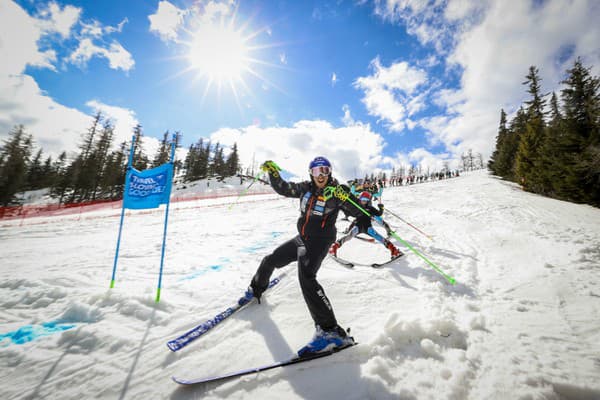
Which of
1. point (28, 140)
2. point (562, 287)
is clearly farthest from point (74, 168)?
point (562, 287)

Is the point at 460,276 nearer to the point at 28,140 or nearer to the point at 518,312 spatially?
the point at 518,312

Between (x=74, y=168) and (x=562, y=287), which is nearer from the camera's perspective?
(x=562, y=287)

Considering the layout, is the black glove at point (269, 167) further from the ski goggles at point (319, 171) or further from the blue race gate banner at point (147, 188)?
the blue race gate banner at point (147, 188)

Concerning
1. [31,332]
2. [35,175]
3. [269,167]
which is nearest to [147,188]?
[31,332]

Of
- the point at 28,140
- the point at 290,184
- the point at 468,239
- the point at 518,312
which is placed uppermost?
the point at 28,140

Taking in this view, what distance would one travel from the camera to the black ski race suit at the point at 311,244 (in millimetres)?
2826

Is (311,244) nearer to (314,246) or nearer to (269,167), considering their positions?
(314,246)

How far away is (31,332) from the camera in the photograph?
2.86 m

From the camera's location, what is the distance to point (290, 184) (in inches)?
151

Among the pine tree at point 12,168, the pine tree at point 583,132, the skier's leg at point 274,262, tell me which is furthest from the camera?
the pine tree at point 12,168

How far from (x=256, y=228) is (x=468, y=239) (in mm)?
8718

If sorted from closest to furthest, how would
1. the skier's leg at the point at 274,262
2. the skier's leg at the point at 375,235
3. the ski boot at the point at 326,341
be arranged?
1. the ski boot at the point at 326,341
2. the skier's leg at the point at 274,262
3. the skier's leg at the point at 375,235

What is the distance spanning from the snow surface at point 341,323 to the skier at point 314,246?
229 millimetres

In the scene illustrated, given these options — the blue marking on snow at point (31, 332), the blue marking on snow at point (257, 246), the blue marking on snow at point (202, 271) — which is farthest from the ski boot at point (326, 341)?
the blue marking on snow at point (257, 246)
